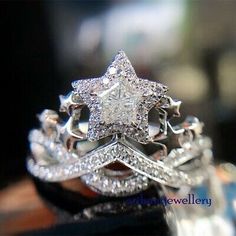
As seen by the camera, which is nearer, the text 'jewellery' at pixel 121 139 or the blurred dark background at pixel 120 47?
→ the text 'jewellery' at pixel 121 139

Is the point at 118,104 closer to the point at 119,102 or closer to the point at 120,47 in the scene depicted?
the point at 119,102

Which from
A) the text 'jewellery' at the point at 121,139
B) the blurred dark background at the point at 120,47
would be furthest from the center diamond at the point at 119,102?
the blurred dark background at the point at 120,47

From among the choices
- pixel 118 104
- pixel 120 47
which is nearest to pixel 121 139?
pixel 118 104

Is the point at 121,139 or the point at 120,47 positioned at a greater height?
the point at 120,47

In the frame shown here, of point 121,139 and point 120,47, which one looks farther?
point 120,47

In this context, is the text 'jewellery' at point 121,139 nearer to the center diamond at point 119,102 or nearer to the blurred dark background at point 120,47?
the center diamond at point 119,102

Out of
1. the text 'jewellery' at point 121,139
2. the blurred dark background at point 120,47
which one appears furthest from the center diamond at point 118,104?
the blurred dark background at point 120,47
